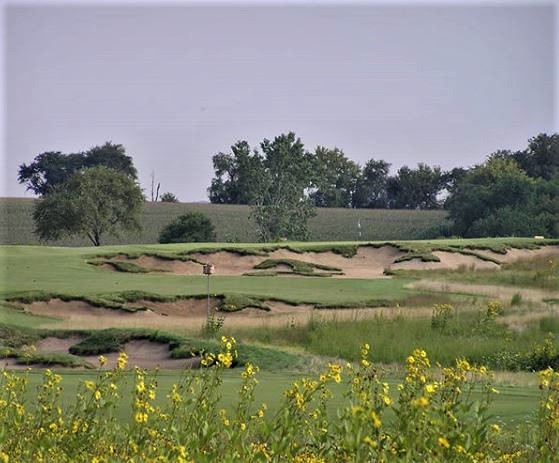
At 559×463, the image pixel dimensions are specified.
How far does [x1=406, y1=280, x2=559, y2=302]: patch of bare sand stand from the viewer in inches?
1046

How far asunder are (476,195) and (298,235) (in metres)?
5.63

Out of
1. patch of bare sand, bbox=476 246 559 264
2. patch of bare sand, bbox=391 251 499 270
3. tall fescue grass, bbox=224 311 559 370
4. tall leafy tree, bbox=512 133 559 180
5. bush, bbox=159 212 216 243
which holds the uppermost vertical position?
tall leafy tree, bbox=512 133 559 180

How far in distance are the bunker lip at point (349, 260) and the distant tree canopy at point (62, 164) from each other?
2314 millimetres

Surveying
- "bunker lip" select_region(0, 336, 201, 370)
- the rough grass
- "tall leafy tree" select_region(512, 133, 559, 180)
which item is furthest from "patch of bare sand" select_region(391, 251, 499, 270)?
"bunker lip" select_region(0, 336, 201, 370)

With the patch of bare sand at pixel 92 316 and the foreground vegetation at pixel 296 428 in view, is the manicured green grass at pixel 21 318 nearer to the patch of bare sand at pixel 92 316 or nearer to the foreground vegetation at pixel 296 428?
the patch of bare sand at pixel 92 316

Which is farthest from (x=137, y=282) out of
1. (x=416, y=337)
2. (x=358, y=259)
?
(x=358, y=259)

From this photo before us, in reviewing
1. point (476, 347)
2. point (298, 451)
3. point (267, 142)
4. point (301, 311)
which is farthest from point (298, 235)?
point (298, 451)

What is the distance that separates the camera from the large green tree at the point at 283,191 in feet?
108

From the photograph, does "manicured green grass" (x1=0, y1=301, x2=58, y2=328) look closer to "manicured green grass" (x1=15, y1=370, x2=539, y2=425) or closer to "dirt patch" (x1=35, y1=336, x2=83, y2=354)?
"dirt patch" (x1=35, y1=336, x2=83, y2=354)

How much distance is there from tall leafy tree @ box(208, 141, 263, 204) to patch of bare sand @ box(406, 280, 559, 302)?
6134 mm

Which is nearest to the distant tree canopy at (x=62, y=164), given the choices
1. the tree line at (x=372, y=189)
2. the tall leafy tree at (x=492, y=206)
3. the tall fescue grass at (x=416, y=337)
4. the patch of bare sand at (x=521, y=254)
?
the tree line at (x=372, y=189)

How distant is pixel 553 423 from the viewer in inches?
216

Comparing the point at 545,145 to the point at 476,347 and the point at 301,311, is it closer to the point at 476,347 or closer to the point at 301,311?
the point at 301,311

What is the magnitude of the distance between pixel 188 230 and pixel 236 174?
7.48ft
